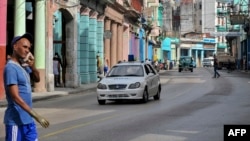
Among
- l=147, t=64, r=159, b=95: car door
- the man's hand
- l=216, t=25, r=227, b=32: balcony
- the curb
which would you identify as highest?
l=216, t=25, r=227, b=32: balcony

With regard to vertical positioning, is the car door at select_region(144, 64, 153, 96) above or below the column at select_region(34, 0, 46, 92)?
below

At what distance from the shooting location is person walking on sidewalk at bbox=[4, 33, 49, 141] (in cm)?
597

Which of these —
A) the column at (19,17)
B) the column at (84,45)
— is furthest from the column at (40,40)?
the column at (84,45)

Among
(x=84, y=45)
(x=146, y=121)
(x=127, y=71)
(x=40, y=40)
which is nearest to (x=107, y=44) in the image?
(x=84, y=45)

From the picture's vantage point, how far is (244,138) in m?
5.91

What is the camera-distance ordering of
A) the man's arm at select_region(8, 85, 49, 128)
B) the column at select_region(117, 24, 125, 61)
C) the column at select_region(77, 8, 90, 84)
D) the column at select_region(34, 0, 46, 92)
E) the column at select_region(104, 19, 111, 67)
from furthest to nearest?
the column at select_region(117, 24, 125, 61), the column at select_region(104, 19, 111, 67), the column at select_region(77, 8, 90, 84), the column at select_region(34, 0, 46, 92), the man's arm at select_region(8, 85, 49, 128)

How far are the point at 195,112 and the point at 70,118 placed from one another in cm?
382

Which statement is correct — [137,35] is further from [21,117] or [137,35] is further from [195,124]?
[21,117]

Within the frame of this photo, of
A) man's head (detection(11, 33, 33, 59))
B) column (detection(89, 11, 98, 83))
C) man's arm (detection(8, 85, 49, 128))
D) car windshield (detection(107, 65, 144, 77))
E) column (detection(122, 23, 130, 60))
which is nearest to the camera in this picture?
man's arm (detection(8, 85, 49, 128))

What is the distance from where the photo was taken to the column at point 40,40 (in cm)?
2697

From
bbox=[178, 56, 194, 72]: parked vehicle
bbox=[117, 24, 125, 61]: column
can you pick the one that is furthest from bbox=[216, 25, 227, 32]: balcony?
bbox=[117, 24, 125, 61]: column

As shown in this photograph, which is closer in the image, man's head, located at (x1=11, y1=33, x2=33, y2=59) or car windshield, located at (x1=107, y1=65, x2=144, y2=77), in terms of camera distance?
man's head, located at (x1=11, y1=33, x2=33, y2=59)

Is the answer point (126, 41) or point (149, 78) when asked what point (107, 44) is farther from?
point (149, 78)

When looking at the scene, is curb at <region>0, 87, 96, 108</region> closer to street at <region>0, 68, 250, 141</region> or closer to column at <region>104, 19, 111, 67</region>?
street at <region>0, 68, 250, 141</region>
